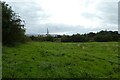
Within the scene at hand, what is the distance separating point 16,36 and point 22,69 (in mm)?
13208

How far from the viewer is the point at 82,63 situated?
1966 centimetres

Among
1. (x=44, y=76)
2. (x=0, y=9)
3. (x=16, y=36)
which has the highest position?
(x=0, y=9)

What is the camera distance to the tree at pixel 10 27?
2605cm

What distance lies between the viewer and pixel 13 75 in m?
14.4

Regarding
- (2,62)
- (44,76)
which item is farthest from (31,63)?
(44,76)

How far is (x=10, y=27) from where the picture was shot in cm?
2716

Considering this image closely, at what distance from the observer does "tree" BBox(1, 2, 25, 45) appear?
85.5 feet

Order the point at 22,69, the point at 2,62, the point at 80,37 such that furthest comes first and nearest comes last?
the point at 80,37, the point at 2,62, the point at 22,69

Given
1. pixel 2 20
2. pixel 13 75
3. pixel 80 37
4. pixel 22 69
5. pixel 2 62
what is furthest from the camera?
pixel 80 37

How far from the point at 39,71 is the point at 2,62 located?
2.61 m

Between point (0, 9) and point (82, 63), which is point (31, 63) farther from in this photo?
point (0, 9)

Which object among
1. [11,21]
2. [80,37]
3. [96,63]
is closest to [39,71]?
[96,63]

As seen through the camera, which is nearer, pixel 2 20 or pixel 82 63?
pixel 82 63

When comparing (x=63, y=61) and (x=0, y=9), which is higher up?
(x=0, y=9)
